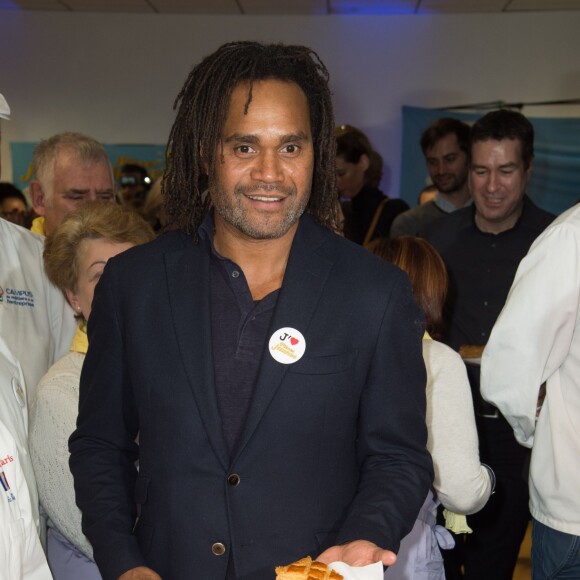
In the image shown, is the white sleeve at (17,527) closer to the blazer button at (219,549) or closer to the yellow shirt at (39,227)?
the blazer button at (219,549)

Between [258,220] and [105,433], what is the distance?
20.2 inches

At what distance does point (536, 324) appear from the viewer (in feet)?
7.25

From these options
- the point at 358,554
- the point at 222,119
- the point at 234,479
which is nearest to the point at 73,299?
the point at 222,119

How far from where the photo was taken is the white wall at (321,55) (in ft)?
25.8

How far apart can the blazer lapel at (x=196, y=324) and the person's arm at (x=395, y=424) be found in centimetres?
27

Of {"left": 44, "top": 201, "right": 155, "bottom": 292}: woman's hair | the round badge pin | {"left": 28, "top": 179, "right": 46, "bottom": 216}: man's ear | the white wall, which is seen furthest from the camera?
the white wall

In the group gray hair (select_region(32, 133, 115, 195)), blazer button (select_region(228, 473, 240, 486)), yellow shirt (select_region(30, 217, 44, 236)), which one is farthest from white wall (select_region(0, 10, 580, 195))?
blazer button (select_region(228, 473, 240, 486))

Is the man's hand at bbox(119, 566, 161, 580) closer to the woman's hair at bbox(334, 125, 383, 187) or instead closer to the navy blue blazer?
the navy blue blazer

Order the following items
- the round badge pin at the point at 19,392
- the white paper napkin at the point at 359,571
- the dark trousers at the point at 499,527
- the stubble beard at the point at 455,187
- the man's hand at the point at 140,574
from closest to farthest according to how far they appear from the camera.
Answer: the white paper napkin at the point at 359,571, the man's hand at the point at 140,574, the round badge pin at the point at 19,392, the dark trousers at the point at 499,527, the stubble beard at the point at 455,187

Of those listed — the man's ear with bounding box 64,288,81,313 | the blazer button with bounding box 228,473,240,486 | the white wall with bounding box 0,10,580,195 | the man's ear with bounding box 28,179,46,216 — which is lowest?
the blazer button with bounding box 228,473,240,486

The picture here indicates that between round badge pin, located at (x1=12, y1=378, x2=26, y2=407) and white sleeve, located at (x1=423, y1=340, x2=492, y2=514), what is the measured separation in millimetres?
1003

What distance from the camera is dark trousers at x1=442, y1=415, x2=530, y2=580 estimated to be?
3039 millimetres

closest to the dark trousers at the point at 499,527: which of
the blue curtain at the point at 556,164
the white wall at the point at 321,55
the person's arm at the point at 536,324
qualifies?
the person's arm at the point at 536,324

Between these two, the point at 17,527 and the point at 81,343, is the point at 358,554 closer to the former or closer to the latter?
the point at 17,527
